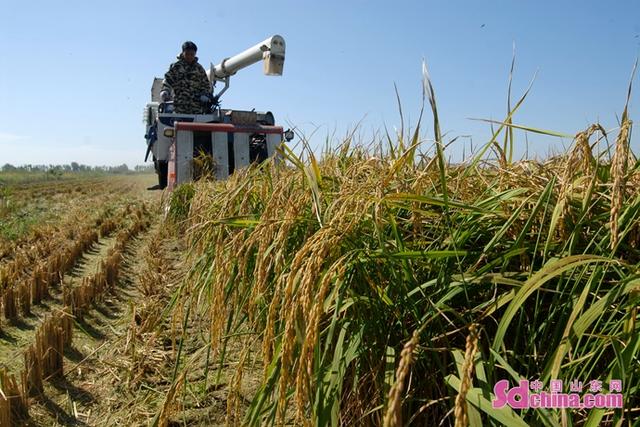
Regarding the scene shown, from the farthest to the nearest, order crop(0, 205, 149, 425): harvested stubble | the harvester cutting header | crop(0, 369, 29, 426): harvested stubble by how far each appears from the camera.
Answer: the harvester cutting header, crop(0, 205, 149, 425): harvested stubble, crop(0, 369, 29, 426): harvested stubble

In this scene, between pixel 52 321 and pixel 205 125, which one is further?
pixel 205 125

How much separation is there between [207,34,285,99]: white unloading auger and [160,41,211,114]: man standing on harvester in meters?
0.59

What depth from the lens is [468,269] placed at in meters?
1.26

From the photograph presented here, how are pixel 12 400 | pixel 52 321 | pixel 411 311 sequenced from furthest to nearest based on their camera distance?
pixel 52 321 < pixel 12 400 < pixel 411 311

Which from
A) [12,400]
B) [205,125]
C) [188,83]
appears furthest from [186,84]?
[12,400]

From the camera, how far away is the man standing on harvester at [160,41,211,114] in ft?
27.6

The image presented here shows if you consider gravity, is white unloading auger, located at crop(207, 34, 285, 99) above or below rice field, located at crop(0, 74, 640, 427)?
above

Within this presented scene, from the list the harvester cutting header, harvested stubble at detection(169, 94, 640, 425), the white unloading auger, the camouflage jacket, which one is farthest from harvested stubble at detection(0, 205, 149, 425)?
the white unloading auger

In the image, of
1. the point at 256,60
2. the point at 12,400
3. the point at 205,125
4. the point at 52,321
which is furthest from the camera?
the point at 256,60

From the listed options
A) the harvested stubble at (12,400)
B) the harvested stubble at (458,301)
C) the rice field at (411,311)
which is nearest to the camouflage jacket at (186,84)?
the rice field at (411,311)

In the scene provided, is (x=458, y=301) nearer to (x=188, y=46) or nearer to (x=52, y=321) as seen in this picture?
(x=52, y=321)

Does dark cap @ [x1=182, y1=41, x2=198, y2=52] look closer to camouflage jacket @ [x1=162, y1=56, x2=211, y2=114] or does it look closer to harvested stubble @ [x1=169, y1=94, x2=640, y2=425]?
camouflage jacket @ [x1=162, y1=56, x2=211, y2=114]

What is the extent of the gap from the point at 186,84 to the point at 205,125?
140 cm

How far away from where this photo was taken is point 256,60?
9.20 metres
